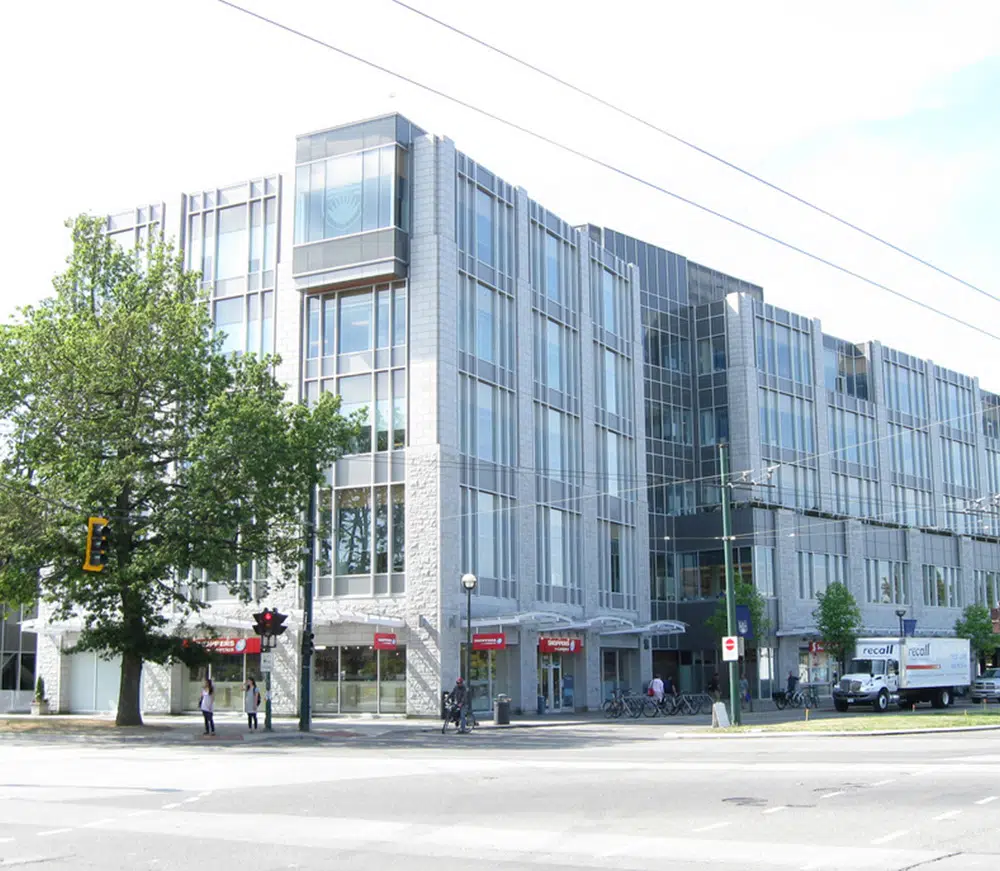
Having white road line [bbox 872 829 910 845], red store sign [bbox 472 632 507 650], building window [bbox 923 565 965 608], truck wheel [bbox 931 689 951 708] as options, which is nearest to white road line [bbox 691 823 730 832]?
white road line [bbox 872 829 910 845]

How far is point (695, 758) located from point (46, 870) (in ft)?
50.2

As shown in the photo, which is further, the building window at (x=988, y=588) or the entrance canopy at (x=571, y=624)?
the building window at (x=988, y=588)

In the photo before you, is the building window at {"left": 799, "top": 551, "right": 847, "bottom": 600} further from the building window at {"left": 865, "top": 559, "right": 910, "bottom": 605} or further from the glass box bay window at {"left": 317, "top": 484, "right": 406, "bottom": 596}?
the glass box bay window at {"left": 317, "top": 484, "right": 406, "bottom": 596}

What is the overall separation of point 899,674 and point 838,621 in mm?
9656

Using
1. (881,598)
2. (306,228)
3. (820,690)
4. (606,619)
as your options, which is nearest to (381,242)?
(306,228)

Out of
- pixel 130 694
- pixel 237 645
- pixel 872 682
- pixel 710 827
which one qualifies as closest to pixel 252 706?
pixel 130 694

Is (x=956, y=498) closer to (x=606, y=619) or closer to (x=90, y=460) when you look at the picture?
(x=606, y=619)

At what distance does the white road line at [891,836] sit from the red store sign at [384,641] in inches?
1273

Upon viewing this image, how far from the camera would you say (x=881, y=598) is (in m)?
72.5

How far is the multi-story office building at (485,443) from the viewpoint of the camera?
149ft

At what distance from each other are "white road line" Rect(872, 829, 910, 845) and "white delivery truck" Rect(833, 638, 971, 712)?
1527 inches

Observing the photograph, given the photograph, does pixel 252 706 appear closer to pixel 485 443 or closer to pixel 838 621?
pixel 485 443

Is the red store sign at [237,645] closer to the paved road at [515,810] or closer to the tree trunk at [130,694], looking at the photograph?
the tree trunk at [130,694]

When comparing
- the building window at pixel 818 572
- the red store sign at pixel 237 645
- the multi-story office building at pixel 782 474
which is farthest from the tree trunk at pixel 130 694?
the building window at pixel 818 572
